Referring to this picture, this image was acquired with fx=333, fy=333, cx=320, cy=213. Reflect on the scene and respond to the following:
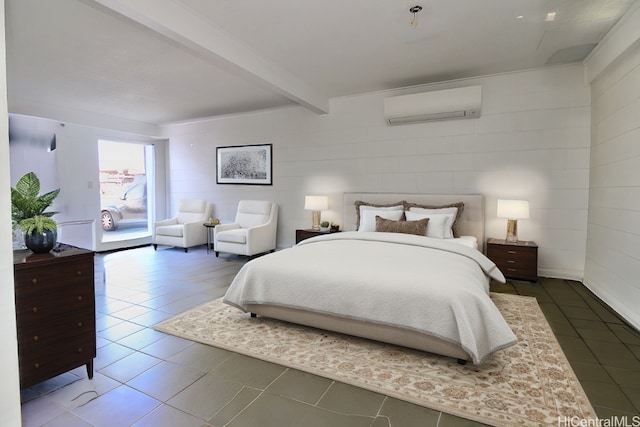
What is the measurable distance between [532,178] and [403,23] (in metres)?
2.66

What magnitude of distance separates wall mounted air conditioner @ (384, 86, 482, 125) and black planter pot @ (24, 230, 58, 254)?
13.6 feet

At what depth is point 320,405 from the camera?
72.6 inches

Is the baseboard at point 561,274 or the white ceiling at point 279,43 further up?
the white ceiling at point 279,43

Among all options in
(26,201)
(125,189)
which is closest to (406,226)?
(26,201)

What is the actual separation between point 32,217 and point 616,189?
4.83 m

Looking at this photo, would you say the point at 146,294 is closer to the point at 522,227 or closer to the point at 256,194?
the point at 256,194

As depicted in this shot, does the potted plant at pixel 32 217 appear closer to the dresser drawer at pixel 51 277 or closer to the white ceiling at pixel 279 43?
the dresser drawer at pixel 51 277

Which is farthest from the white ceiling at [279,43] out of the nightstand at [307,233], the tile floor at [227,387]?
the tile floor at [227,387]

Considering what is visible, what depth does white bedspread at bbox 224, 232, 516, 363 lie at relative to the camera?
2.11 m

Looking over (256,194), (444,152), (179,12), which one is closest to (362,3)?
(179,12)

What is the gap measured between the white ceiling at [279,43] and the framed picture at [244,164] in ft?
4.72

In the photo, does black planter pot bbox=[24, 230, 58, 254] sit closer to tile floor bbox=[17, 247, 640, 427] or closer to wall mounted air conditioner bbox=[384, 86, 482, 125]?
tile floor bbox=[17, 247, 640, 427]

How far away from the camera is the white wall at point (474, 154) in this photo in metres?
4.11

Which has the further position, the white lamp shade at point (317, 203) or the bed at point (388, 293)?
the white lamp shade at point (317, 203)
